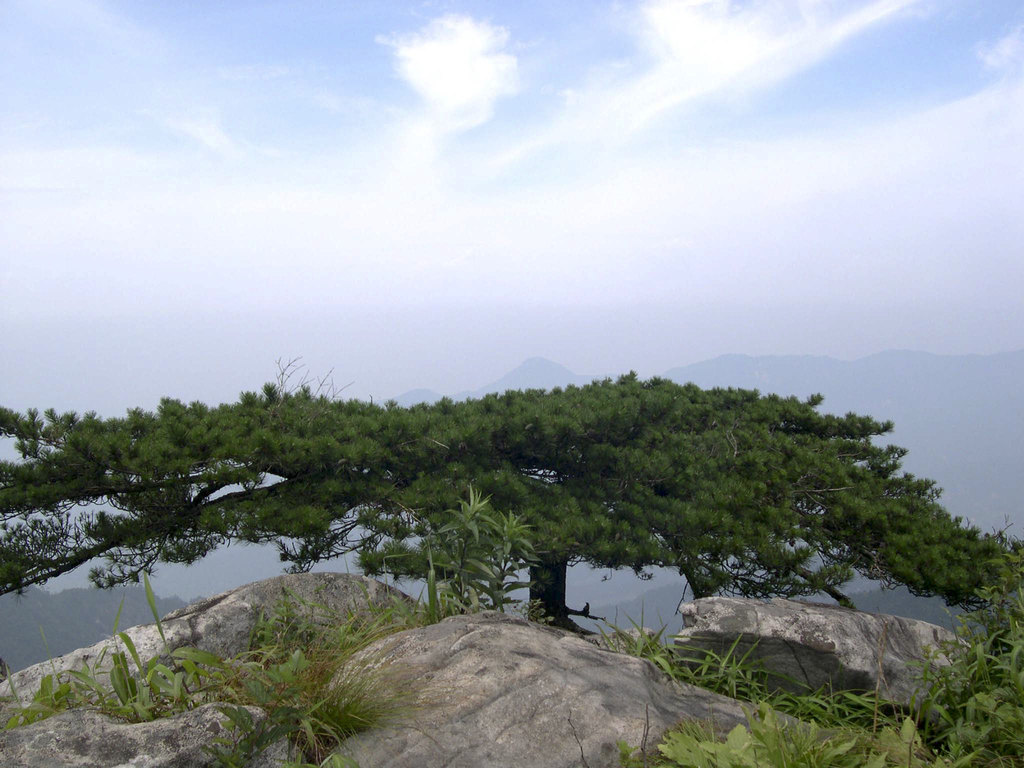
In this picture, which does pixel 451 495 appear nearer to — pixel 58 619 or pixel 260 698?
pixel 260 698

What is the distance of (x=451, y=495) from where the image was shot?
6.90m

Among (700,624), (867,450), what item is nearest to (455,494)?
(700,624)

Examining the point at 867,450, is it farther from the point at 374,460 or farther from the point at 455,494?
the point at 374,460

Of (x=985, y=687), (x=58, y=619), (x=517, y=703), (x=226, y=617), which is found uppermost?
(x=517, y=703)

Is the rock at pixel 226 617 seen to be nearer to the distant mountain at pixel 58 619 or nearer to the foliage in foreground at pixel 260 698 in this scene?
the foliage in foreground at pixel 260 698

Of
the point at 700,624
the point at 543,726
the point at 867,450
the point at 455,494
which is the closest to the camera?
the point at 543,726

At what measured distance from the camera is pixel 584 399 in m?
8.79

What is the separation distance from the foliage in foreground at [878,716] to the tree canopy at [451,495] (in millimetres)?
→ 2095

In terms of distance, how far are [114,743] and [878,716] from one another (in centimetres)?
420

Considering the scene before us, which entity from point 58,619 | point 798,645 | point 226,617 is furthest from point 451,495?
point 58,619

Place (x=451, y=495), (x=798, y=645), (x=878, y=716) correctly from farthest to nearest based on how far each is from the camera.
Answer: (x=451, y=495), (x=798, y=645), (x=878, y=716)

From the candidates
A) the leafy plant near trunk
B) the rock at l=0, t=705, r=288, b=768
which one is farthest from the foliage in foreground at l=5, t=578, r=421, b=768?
the leafy plant near trunk

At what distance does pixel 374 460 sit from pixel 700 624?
3.90 metres

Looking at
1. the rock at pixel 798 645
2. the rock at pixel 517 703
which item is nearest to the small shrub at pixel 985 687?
the rock at pixel 798 645
